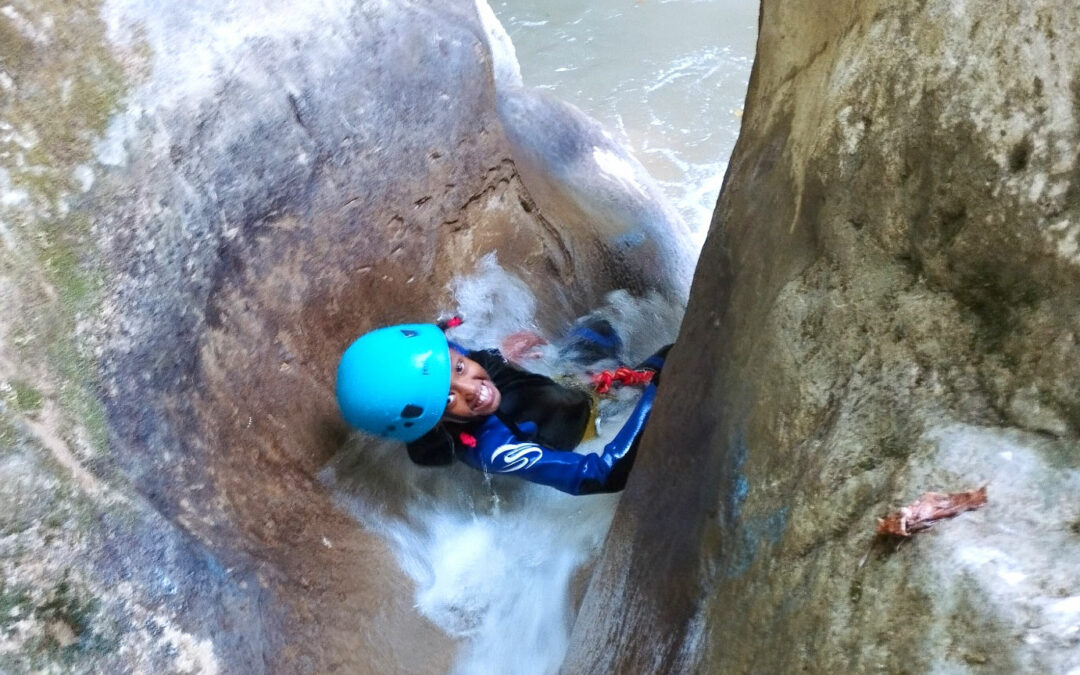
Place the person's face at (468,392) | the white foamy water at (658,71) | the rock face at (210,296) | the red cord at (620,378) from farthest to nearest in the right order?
the white foamy water at (658,71)
the red cord at (620,378)
the person's face at (468,392)
the rock face at (210,296)

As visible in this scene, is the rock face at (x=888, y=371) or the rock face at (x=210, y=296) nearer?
the rock face at (x=888, y=371)

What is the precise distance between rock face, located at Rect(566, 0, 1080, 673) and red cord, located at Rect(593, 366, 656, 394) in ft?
3.21

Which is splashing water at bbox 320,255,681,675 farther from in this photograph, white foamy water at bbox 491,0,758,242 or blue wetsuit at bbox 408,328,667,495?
white foamy water at bbox 491,0,758,242

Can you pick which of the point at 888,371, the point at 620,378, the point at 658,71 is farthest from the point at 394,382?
the point at 658,71

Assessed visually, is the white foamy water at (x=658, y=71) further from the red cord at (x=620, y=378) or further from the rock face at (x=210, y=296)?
the rock face at (x=210, y=296)

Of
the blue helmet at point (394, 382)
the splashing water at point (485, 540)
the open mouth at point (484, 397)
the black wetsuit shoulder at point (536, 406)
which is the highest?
the blue helmet at point (394, 382)

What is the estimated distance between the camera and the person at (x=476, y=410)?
267 centimetres

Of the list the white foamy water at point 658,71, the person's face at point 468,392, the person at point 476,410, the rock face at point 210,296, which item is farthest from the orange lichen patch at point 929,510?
the white foamy water at point 658,71

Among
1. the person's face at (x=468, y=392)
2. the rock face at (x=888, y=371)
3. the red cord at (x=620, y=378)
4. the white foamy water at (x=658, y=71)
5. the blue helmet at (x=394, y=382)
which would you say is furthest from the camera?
the white foamy water at (x=658, y=71)

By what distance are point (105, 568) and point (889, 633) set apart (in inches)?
60.8

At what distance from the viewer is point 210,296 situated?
8.14 ft

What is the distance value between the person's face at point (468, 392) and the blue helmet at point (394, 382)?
12 centimetres

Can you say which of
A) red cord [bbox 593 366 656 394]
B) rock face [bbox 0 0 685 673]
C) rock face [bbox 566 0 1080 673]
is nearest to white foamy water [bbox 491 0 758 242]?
red cord [bbox 593 366 656 394]

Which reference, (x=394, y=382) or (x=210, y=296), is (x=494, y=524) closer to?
(x=394, y=382)
